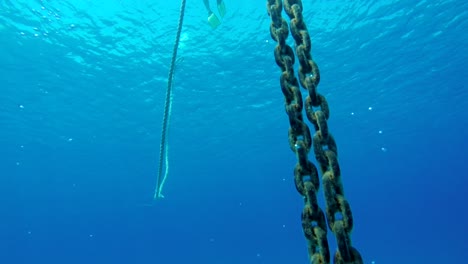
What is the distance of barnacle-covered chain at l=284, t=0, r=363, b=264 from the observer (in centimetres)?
153

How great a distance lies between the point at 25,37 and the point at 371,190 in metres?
102

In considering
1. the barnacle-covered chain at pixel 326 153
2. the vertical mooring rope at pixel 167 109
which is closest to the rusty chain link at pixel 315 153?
the barnacle-covered chain at pixel 326 153

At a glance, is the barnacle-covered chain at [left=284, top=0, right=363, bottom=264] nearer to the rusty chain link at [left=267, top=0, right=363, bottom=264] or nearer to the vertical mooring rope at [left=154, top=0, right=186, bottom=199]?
the rusty chain link at [left=267, top=0, right=363, bottom=264]

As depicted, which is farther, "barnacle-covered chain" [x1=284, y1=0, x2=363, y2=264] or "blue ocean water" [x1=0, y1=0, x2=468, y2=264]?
"blue ocean water" [x1=0, y1=0, x2=468, y2=264]

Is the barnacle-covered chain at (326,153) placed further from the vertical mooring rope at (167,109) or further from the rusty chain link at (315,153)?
the vertical mooring rope at (167,109)

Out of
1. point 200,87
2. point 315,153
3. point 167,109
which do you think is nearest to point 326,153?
point 315,153

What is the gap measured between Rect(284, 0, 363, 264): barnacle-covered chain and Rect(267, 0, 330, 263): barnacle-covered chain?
6cm

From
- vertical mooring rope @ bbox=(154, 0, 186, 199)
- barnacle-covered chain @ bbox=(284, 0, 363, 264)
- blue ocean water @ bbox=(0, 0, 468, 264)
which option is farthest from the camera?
blue ocean water @ bbox=(0, 0, 468, 264)

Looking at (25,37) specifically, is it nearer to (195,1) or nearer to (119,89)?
(119,89)

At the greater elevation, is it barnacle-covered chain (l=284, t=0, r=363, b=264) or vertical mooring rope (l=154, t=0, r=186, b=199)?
vertical mooring rope (l=154, t=0, r=186, b=199)

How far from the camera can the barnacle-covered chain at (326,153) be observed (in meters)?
1.53

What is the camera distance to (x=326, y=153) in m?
1.64

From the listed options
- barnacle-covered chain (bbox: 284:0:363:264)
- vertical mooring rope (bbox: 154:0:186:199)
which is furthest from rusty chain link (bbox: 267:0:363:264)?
vertical mooring rope (bbox: 154:0:186:199)

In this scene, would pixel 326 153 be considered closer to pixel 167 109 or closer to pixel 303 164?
pixel 303 164
